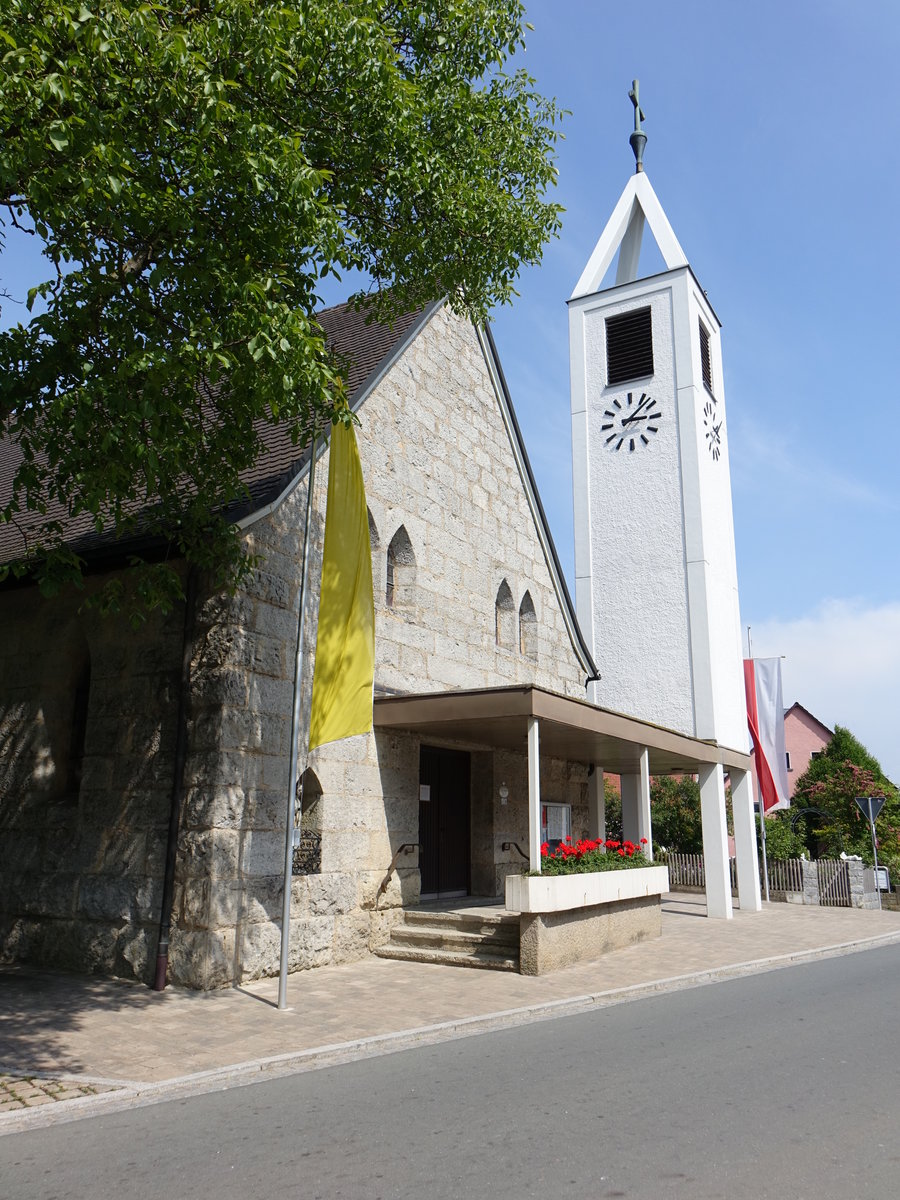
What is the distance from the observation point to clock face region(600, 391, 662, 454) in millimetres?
24203

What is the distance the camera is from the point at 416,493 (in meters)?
13.5

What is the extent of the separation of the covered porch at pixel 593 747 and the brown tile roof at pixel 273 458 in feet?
10.2

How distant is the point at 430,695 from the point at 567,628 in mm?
6506

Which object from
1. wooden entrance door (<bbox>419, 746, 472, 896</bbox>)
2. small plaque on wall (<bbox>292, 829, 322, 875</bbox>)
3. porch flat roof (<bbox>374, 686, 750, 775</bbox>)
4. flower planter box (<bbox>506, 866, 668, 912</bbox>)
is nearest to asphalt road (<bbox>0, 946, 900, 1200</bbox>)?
flower planter box (<bbox>506, 866, 668, 912</bbox>)

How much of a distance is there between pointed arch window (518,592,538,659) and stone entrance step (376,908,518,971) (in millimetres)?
5575

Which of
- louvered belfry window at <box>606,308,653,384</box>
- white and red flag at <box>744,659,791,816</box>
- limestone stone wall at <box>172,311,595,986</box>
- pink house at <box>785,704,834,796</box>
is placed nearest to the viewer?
limestone stone wall at <box>172,311,595,986</box>

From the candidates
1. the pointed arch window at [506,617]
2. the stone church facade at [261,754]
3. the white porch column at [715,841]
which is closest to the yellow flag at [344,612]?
the stone church facade at [261,754]

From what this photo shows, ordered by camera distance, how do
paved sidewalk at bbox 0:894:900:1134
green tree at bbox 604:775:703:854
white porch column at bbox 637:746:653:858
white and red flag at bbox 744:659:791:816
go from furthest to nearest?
green tree at bbox 604:775:703:854, white and red flag at bbox 744:659:791:816, white porch column at bbox 637:746:653:858, paved sidewalk at bbox 0:894:900:1134

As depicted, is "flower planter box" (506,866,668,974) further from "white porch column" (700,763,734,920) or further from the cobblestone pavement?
the cobblestone pavement

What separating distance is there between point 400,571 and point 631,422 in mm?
13310

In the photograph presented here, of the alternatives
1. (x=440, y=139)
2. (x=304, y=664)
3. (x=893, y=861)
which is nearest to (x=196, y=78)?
(x=440, y=139)

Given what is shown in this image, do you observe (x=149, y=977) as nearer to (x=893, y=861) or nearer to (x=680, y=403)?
(x=680, y=403)

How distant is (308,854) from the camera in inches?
418

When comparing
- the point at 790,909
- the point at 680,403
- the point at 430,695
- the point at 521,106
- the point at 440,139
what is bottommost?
the point at 790,909
